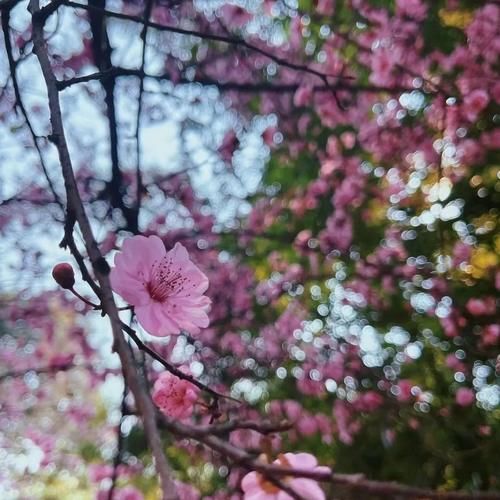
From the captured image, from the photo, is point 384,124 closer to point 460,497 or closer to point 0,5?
point 0,5

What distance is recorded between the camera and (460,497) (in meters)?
0.33

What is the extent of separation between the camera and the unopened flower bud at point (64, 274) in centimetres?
61

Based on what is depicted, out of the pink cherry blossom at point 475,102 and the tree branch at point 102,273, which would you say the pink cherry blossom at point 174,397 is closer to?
the tree branch at point 102,273

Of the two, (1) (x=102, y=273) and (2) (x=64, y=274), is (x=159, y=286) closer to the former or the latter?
(2) (x=64, y=274)

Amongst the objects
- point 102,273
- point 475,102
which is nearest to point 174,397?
point 102,273

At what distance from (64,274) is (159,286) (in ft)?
0.37

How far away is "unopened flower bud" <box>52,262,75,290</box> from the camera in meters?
0.61

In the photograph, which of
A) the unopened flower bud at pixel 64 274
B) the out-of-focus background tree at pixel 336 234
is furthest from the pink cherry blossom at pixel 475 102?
the unopened flower bud at pixel 64 274

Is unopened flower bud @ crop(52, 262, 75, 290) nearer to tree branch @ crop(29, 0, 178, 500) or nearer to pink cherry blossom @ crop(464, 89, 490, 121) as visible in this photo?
tree branch @ crop(29, 0, 178, 500)

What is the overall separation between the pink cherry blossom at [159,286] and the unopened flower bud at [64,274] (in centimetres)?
4

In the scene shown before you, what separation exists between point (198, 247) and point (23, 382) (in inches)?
60.6

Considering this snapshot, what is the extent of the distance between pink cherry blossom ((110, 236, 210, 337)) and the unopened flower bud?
0.12 feet

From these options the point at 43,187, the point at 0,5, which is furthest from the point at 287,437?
the point at 0,5

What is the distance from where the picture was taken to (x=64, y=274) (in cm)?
62
